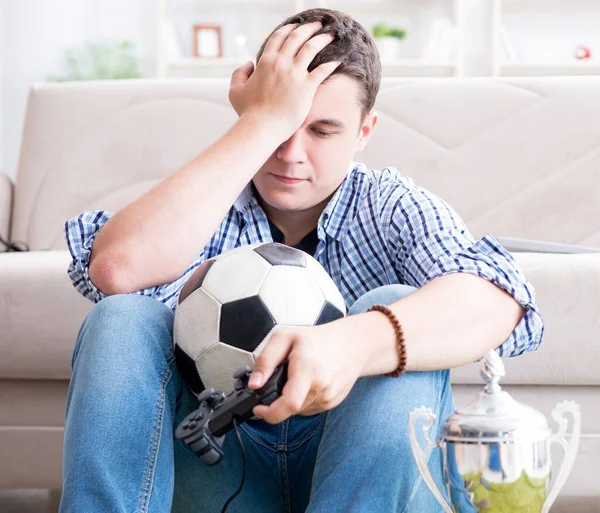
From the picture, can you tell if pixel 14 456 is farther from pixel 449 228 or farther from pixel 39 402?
pixel 449 228

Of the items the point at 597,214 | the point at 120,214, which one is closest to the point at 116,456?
the point at 120,214

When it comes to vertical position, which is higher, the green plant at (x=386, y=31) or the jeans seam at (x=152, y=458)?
the jeans seam at (x=152, y=458)

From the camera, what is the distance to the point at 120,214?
1.09 meters

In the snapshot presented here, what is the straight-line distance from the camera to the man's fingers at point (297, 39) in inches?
46.3

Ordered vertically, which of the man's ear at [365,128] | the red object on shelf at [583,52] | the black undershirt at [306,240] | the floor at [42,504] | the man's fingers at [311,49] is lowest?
the floor at [42,504]

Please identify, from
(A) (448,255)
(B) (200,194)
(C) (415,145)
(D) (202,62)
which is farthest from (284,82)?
(D) (202,62)

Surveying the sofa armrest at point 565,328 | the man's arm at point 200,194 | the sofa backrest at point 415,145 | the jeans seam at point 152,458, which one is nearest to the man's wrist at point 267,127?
the man's arm at point 200,194

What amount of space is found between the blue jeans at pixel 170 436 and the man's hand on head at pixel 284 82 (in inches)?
10.9

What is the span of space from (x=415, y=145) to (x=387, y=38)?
2285 millimetres

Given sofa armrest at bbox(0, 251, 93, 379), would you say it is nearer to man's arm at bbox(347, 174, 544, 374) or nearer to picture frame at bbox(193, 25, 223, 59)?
man's arm at bbox(347, 174, 544, 374)

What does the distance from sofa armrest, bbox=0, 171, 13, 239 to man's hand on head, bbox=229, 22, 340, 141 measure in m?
1.27

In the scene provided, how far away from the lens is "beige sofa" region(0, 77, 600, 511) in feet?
5.48

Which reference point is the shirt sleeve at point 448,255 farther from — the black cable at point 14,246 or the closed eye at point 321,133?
the black cable at point 14,246

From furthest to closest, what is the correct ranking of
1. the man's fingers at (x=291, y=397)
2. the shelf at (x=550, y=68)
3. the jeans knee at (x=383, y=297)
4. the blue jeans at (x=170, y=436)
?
the shelf at (x=550, y=68) → the jeans knee at (x=383, y=297) → the blue jeans at (x=170, y=436) → the man's fingers at (x=291, y=397)
